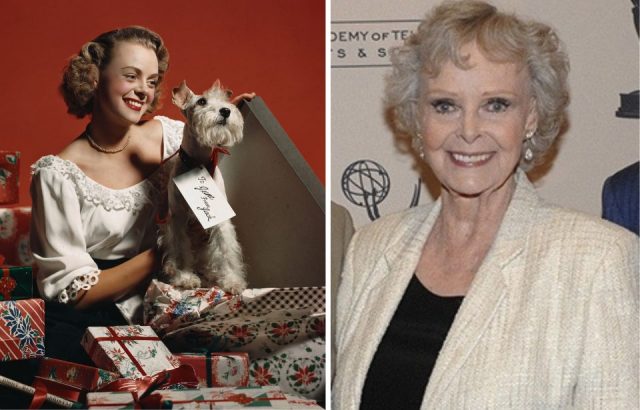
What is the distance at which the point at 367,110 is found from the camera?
7.75 ft


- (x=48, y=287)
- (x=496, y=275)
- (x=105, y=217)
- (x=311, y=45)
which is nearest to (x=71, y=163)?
(x=105, y=217)

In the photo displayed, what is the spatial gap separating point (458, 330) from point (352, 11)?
110cm

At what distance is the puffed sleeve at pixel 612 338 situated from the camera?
1.48 meters

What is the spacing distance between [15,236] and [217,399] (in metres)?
0.62

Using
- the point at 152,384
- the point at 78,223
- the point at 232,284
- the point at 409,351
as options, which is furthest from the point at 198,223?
the point at 409,351

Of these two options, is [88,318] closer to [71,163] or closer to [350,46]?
[71,163]

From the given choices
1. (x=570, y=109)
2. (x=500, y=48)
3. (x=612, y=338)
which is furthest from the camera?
(x=570, y=109)

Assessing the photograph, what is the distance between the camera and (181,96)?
194 centimetres

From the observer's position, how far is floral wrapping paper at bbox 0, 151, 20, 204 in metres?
1.89

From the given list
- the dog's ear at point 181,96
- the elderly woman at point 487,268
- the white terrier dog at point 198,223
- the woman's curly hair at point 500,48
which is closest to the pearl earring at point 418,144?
the elderly woman at point 487,268

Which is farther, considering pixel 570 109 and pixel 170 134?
pixel 570 109

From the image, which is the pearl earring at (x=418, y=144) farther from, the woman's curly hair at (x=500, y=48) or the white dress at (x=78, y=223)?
the white dress at (x=78, y=223)

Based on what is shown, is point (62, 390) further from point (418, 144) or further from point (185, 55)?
point (418, 144)

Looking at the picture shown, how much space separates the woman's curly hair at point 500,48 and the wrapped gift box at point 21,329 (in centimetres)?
104
